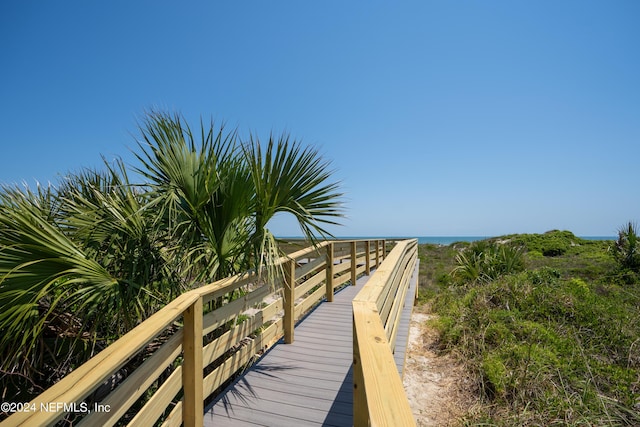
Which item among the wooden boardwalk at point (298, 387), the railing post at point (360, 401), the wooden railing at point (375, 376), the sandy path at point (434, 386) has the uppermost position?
the wooden railing at point (375, 376)

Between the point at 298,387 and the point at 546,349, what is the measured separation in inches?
137

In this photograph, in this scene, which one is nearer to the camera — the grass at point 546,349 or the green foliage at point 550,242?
the grass at point 546,349

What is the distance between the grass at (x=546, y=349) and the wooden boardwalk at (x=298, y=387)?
3.78 ft

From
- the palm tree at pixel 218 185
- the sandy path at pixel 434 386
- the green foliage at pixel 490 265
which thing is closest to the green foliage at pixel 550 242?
the green foliage at pixel 490 265

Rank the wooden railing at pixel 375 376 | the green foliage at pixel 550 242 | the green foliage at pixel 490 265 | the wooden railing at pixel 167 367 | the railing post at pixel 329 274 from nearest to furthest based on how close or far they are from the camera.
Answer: the wooden railing at pixel 375 376
the wooden railing at pixel 167 367
the railing post at pixel 329 274
the green foliage at pixel 490 265
the green foliage at pixel 550 242

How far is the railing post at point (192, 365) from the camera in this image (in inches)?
86.9

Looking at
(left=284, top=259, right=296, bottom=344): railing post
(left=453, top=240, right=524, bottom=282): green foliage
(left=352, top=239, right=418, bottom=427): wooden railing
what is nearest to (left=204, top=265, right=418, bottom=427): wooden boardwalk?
(left=284, top=259, right=296, bottom=344): railing post

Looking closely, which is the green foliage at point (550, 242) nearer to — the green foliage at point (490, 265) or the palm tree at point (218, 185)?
the green foliage at point (490, 265)

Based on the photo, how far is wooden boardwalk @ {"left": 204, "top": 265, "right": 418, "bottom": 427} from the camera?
2.51 metres

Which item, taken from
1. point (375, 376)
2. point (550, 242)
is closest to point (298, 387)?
point (375, 376)

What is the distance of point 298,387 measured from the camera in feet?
9.72

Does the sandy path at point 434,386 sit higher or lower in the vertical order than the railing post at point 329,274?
lower

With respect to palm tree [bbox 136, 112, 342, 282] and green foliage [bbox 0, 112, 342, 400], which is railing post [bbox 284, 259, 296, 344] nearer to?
green foliage [bbox 0, 112, 342, 400]

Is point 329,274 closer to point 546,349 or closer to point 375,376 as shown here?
point 546,349
